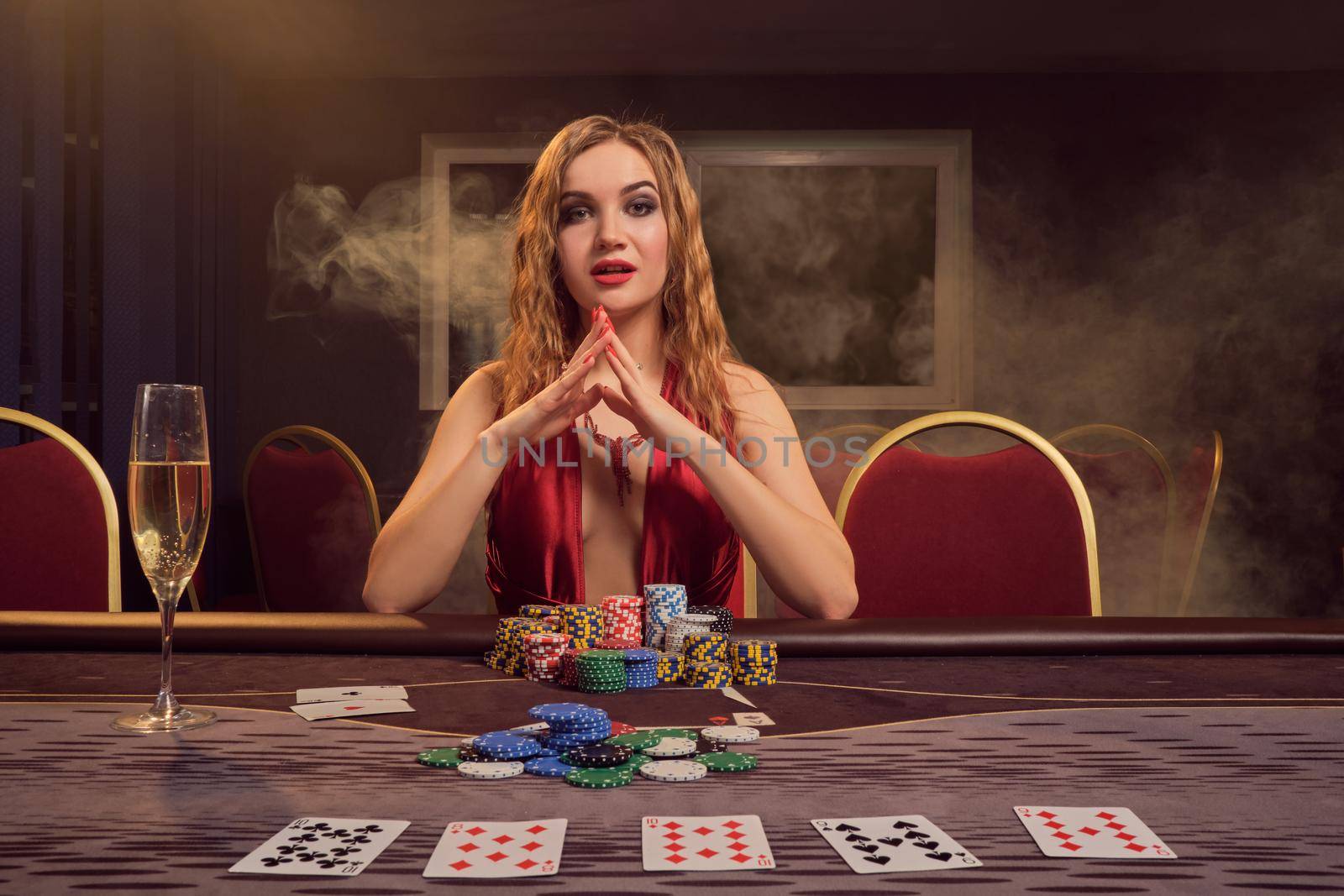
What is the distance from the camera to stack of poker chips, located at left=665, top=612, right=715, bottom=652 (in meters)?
1.01

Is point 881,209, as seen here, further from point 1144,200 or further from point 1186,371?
point 1186,371

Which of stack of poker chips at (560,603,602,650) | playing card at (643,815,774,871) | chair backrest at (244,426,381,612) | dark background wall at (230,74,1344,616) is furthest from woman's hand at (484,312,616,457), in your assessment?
dark background wall at (230,74,1344,616)

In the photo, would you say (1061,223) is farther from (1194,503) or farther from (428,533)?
(428,533)

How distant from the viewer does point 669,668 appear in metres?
0.95

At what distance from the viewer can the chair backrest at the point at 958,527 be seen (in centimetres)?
177

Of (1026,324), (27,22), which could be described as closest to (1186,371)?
(1026,324)

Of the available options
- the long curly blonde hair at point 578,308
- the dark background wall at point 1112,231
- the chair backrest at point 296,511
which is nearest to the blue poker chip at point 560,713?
the long curly blonde hair at point 578,308

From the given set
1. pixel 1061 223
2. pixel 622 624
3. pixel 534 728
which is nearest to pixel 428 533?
pixel 622 624

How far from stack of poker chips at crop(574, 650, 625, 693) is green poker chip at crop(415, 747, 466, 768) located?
205 mm

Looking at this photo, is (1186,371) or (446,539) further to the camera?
(1186,371)

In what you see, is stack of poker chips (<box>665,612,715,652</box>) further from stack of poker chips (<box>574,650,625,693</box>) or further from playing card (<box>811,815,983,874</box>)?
playing card (<box>811,815,983,874</box>)

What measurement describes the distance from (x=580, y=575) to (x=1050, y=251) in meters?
3.64

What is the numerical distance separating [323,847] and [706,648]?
0.45 metres

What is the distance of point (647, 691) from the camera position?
90cm
